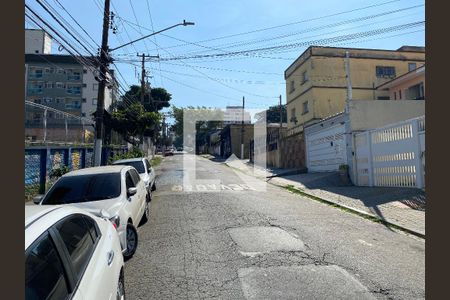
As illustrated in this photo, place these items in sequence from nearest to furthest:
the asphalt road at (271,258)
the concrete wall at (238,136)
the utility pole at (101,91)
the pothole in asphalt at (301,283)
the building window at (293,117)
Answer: the pothole in asphalt at (301,283) → the asphalt road at (271,258) → the utility pole at (101,91) → the building window at (293,117) → the concrete wall at (238,136)

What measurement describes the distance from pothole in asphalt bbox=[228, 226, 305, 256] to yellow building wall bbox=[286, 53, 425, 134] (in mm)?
25749

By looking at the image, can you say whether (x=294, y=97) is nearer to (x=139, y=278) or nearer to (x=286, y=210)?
(x=286, y=210)

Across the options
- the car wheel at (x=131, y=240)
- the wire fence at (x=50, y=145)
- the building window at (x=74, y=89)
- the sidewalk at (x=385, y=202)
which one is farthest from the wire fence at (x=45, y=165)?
the building window at (x=74, y=89)

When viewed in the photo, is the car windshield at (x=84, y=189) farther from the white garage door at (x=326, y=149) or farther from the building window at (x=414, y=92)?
the building window at (x=414, y=92)

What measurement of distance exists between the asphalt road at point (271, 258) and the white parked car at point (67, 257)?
1486 millimetres

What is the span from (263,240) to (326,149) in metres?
14.8

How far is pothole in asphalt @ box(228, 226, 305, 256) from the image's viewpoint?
675cm

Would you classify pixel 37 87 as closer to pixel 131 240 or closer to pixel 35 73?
pixel 35 73

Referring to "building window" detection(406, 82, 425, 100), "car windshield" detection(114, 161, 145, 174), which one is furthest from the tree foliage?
"car windshield" detection(114, 161, 145, 174)

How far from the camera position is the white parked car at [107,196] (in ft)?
21.7

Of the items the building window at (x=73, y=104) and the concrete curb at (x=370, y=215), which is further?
the building window at (x=73, y=104)

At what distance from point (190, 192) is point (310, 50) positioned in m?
22.5

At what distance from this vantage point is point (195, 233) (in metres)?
8.09

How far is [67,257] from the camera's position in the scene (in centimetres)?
286
